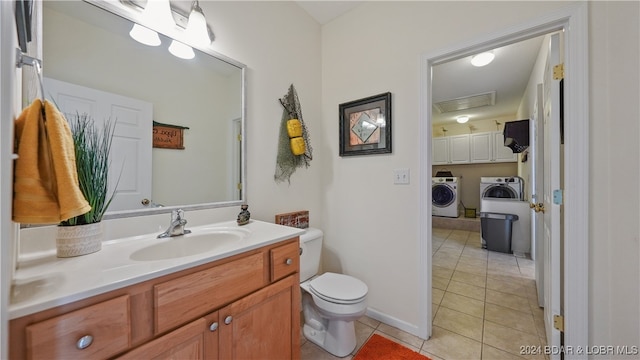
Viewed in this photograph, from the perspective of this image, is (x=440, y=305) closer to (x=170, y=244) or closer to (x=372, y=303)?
(x=372, y=303)

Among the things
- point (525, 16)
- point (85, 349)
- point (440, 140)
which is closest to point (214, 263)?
point (85, 349)

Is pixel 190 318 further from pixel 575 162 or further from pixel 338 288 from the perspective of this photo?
pixel 575 162

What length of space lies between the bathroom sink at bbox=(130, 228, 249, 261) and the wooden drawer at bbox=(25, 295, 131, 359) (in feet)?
1.11

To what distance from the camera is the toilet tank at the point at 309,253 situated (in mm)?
1626

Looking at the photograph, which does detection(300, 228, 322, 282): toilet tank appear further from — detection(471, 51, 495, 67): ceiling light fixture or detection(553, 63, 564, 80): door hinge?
detection(471, 51, 495, 67): ceiling light fixture

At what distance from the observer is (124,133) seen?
3.72 ft

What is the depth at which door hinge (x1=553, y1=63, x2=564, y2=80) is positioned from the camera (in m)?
1.27

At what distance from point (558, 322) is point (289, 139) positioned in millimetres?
2013

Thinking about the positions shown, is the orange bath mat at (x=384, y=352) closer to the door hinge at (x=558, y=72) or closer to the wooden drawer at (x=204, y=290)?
A: the wooden drawer at (x=204, y=290)

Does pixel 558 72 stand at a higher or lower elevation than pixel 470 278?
higher

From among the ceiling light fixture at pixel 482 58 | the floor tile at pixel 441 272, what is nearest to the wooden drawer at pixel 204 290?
the floor tile at pixel 441 272

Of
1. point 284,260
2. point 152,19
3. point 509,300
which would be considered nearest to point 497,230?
point 509,300

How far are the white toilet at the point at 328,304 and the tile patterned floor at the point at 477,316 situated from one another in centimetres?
8

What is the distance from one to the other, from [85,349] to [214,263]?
37 centimetres
